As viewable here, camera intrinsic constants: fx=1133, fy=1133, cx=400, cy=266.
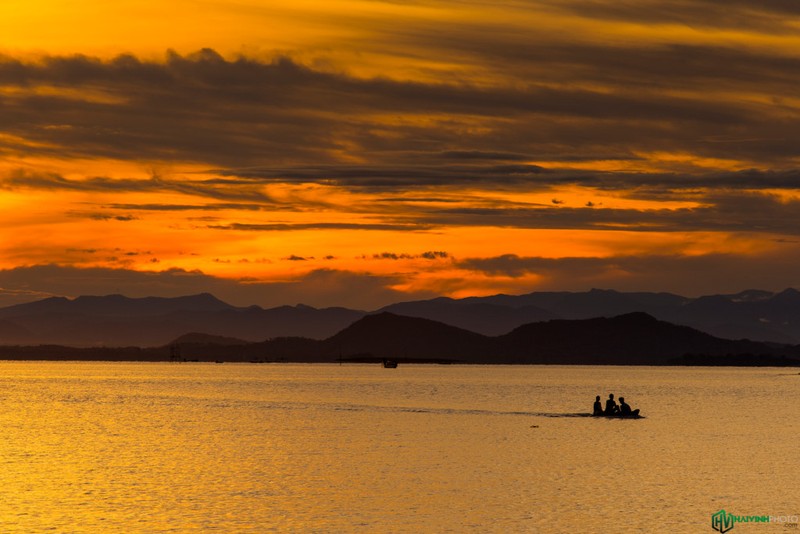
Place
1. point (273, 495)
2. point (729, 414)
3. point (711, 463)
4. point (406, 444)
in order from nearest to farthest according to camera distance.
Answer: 1. point (273, 495)
2. point (711, 463)
3. point (406, 444)
4. point (729, 414)

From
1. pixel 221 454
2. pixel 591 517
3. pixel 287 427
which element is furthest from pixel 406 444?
pixel 591 517

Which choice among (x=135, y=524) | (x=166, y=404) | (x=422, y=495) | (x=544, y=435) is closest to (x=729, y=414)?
(x=544, y=435)

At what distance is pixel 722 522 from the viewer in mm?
62094

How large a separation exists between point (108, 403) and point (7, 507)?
136303 millimetres

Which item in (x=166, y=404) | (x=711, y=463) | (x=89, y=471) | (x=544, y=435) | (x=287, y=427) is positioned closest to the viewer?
(x=89, y=471)

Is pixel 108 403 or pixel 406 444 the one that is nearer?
pixel 406 444

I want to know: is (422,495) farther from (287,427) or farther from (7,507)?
(287,427)

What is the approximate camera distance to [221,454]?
98.5 m

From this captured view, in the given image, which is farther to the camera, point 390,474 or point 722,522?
point 390,474

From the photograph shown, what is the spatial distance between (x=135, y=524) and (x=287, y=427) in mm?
72843

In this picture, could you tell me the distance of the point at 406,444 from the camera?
108250mm

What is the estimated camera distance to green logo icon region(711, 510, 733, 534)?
197ft

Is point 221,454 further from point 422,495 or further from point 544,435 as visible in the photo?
point 544,435

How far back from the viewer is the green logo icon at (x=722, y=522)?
60169 millimetres
